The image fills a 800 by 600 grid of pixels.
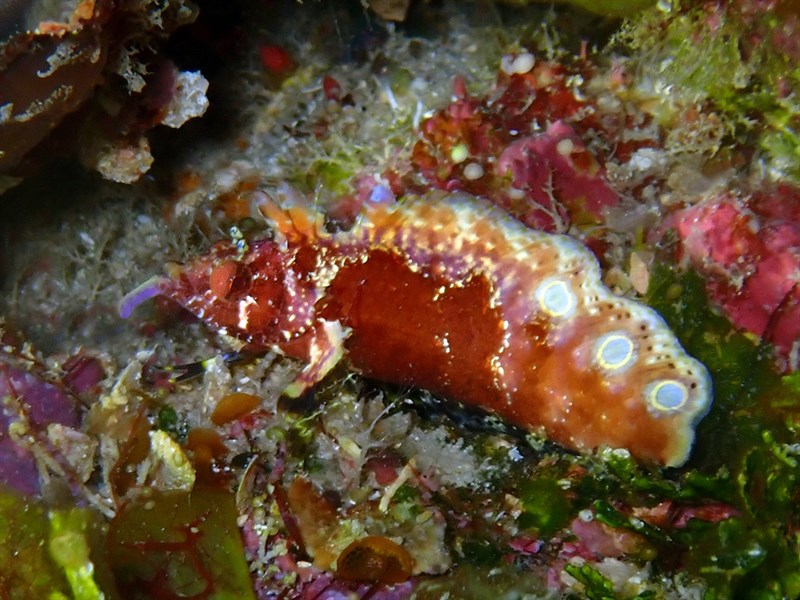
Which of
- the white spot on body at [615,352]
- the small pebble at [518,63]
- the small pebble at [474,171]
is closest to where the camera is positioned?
the white spot on body at [615,352]

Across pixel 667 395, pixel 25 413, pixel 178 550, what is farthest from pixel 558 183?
pixel 25 413

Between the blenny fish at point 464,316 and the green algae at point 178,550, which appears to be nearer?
the blenny fish at point 464,316

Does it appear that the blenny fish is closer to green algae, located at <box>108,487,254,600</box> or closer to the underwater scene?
the underwater scene

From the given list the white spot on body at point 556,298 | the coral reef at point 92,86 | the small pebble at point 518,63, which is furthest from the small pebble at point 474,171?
the coral reef at point 92,86

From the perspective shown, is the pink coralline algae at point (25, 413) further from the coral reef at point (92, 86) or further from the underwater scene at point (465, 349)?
the coral reef at point (92, 86)

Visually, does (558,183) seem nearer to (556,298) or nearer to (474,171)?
(474,171)

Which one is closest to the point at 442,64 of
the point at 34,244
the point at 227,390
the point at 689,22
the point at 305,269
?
the point at 689,22
